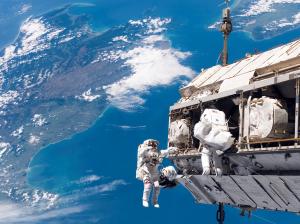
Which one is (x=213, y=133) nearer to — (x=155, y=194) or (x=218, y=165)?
(x=218, y=165)

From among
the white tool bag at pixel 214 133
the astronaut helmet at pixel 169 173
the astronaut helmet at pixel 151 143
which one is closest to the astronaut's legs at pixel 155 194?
the astronaut helmet at pixel 169 173

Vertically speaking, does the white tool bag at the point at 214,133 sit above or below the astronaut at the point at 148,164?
above

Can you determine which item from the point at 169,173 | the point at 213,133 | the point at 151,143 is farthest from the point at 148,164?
the point at 213,133

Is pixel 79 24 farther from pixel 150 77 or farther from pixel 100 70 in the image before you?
pixel 150 77

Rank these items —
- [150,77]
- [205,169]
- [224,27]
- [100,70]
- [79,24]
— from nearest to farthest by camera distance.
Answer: [205,169] < [224,27] < [150,77] < [100,70] < [79,24]

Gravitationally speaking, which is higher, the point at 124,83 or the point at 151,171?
the point at 124,83

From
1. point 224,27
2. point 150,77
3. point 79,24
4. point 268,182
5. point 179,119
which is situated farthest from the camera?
point 79,24

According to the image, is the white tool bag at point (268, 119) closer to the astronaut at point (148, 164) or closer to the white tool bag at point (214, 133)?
the white tool bag at point (214, 133)

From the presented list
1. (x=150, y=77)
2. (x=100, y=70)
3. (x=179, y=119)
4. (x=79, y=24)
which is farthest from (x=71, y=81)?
(x=179, y=119)
